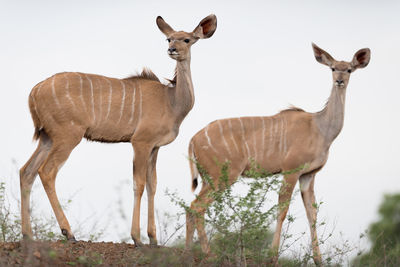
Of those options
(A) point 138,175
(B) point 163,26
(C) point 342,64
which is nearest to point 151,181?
(A) point 138,175

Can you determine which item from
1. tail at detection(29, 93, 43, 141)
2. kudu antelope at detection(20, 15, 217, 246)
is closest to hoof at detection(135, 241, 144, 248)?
kudu antelope at detection(20, 15, 217, 246)

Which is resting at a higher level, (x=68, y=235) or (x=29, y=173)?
(x=29, y=173)

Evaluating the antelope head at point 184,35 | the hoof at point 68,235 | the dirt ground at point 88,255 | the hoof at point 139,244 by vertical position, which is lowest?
the dirt ground at point 88,255

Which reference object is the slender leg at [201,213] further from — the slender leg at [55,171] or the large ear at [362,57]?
the large ear at [362,57]

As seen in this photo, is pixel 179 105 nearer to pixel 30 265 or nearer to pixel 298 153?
pixel 298 153

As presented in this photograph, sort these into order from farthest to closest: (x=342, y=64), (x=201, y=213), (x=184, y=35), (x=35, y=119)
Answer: (x=342, y=64) < (x=184, y=35) < (x=201, y=213) < (x=35, y=119)

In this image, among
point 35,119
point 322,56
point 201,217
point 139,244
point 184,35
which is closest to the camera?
point 201,217

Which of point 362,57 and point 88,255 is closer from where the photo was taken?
point 88,255

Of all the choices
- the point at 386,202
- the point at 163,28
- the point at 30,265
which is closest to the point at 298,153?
the point at 163,28

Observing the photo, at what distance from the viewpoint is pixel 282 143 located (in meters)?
8.82

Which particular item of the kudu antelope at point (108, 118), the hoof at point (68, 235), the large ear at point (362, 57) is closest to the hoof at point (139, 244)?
the kudu antelope at point (108, 118)

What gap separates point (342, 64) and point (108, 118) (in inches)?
123

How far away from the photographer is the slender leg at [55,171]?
7.59 metres

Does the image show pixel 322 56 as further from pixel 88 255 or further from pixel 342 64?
pixel 88 255
